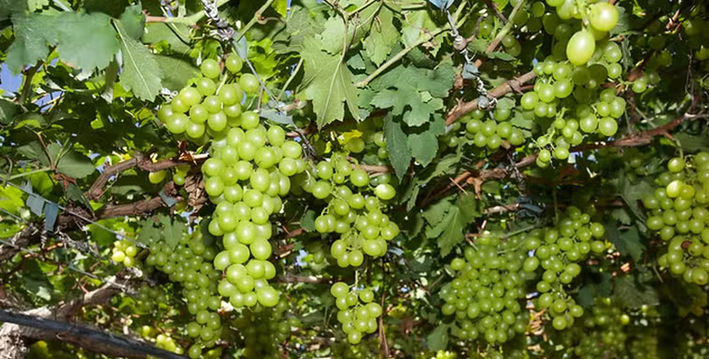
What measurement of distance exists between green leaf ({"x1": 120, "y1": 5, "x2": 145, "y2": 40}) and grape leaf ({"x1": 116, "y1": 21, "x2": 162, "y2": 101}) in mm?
14

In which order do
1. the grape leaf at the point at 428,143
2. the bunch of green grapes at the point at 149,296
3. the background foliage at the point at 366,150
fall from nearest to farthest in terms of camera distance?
the background foliage at the point at 366,150, the grape leaf at the point at 428,143, the bunch of green grapes at the point at 149,296

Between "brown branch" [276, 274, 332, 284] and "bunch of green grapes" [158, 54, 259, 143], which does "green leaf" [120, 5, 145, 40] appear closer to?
"bunch of green grapes" [158, 54, 259, 143]

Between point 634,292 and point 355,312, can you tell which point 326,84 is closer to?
point 355,312

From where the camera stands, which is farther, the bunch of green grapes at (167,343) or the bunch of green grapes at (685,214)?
the bunch of green grapes at (167,343)

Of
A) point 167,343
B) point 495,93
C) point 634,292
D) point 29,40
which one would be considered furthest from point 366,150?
point 167,343

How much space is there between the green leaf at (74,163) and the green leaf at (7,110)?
235 millimetres

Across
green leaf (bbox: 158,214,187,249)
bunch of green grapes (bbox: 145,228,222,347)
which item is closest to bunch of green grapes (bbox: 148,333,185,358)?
bunch of green grapes (bbox: 145,228,222,347)

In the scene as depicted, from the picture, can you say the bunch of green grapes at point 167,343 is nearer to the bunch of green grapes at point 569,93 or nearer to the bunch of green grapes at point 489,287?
the bunch of green grapes at point 489,287

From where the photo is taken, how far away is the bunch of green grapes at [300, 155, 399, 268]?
160 centimetres

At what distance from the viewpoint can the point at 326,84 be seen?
54.6 inches

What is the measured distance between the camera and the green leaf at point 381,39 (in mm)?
1396

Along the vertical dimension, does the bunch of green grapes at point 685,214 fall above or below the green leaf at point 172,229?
above

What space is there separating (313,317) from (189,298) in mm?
1178

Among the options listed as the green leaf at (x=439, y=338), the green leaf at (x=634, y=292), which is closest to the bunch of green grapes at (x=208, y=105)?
the green leaf at (x=439, y=338)
